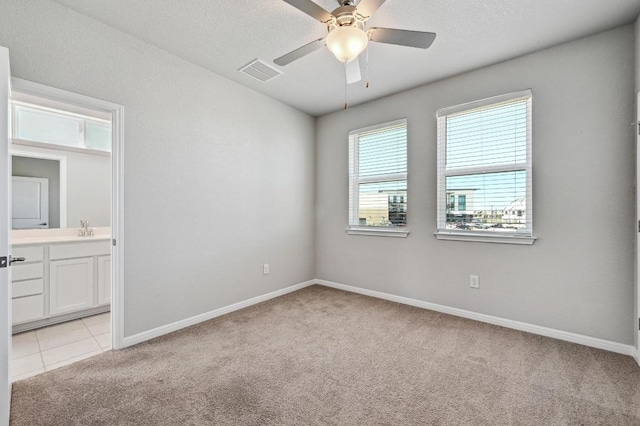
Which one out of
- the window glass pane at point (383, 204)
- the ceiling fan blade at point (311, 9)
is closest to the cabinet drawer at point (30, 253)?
the ceiling fan blade at point (311, 9)

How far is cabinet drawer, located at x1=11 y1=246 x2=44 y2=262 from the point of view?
2.69 m

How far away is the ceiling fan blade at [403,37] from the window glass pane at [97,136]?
344 centimetres

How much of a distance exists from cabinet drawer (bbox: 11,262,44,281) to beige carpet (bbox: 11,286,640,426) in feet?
3.95

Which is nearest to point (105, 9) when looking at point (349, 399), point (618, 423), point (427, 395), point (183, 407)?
point (183, 407)

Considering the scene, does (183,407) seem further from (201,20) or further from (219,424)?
(201,20)

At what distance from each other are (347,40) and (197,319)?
9.30 feet

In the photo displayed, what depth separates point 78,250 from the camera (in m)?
3.06

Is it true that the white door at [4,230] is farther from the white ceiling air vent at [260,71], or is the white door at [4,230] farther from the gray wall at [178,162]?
the white ceiling air vent at [260,71]

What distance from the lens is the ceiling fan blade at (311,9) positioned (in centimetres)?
161

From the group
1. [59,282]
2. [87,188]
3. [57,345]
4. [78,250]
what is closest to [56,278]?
[59,282]

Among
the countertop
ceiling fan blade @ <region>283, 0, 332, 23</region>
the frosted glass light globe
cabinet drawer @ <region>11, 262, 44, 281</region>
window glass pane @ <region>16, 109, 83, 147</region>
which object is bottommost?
cabinet drawer @ <region>11, 262, 44, 281</region>

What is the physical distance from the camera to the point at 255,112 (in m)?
3.54

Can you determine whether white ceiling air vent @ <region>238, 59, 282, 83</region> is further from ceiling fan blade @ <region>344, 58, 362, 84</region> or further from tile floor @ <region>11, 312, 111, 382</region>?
tile floor @ <region>11, 312, 111, 382</region>

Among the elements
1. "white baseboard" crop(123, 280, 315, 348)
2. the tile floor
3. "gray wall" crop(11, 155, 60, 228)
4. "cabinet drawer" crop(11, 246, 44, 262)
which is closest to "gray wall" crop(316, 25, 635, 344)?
"white baseboard" crop(123, 280, 315, 348)
